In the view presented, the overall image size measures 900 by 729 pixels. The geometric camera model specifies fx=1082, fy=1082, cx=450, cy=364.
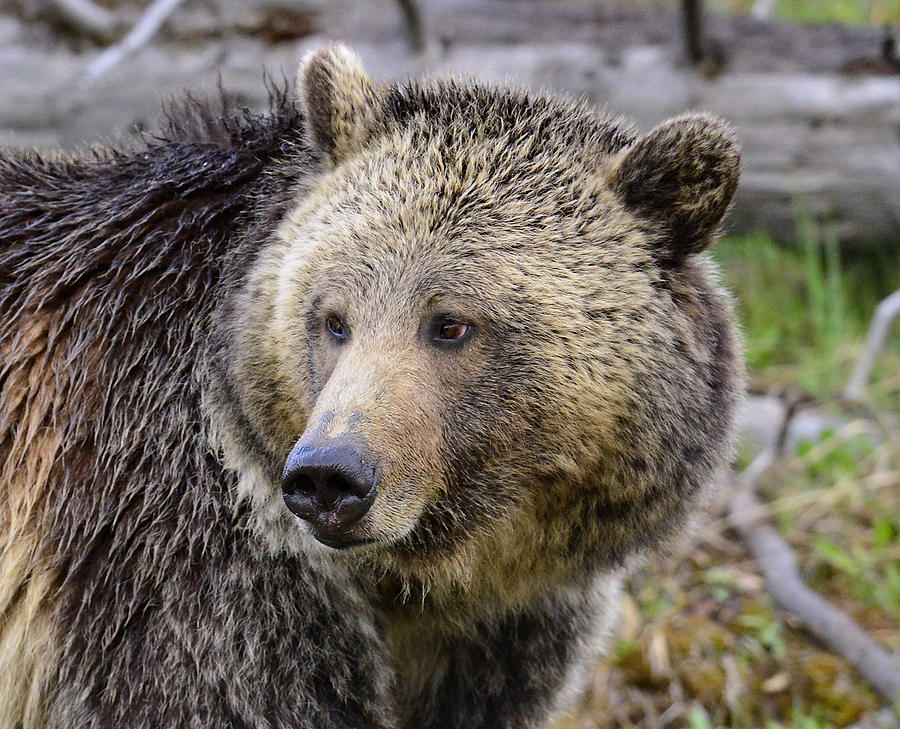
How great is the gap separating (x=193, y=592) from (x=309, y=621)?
39 cm

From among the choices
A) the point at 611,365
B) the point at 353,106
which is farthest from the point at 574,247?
the point at 353,106

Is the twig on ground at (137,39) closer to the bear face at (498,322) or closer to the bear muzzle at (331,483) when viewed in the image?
the bear face at (498,322)

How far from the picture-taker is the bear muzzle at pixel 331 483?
2914mm

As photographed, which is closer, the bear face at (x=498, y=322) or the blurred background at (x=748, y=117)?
the bear face at (x=498, y=322)

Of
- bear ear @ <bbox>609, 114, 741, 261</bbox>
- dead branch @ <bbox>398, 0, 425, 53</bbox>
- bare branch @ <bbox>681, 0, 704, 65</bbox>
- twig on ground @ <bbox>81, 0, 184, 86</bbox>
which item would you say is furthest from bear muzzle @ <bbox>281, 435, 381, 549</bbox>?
bare branch @ <bbox>681, 0, 704, 65</bbox>

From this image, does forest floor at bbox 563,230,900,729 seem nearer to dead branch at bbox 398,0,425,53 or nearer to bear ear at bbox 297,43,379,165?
Answer: bear ear at bbox 297,43,379,165

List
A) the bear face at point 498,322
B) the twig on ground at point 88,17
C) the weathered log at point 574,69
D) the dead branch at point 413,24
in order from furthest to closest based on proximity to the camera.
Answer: the weathered log at point 574,69, the twig on ground at point 88,17, the dead branch at point 413,24, the bear face at point 498,322

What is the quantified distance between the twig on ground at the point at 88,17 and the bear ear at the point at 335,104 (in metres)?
4.03

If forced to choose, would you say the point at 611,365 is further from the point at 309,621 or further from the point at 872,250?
the point at 872,250

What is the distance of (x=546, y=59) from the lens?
729 cm

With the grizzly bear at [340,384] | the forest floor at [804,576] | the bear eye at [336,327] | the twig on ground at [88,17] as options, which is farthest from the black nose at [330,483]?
the twig on ground at [88,17]

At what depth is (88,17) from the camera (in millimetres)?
7145

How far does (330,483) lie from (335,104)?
1.41 meters

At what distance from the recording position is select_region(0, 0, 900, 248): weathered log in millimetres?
7223
